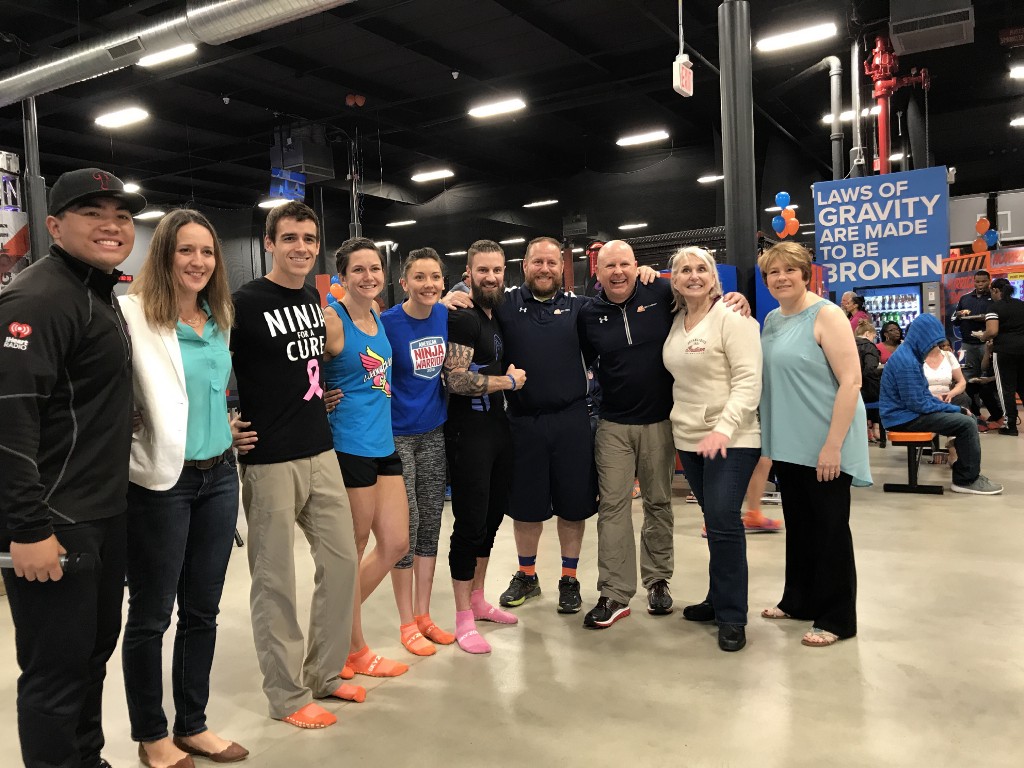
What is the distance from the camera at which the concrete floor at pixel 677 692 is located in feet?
7.85

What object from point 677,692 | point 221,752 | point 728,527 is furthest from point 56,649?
point 728,527

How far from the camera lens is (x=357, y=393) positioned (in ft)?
9.27

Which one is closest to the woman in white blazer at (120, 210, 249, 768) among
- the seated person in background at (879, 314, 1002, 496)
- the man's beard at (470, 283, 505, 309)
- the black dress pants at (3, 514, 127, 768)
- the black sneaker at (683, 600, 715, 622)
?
the black dress pants at (3, 514, 127, 768)

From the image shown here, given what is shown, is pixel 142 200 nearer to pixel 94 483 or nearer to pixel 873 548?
pixel 94 483

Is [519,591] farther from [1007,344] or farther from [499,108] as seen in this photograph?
[499,108]

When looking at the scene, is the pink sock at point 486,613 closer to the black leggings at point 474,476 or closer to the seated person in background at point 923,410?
the black leggings at point 474,476


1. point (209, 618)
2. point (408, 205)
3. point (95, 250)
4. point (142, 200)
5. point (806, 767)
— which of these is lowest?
point (806, 767)

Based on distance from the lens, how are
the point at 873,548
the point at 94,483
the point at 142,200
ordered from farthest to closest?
1. the point at 873,548
2. the point at 142,200
3. the point at 94,483

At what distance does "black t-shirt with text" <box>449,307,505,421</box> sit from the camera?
322 centimetres

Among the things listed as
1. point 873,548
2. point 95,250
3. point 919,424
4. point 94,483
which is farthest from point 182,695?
point 919,424

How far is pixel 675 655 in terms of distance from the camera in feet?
10.2

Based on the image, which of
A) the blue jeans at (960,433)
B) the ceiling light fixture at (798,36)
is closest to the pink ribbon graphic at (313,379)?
the blue jeans at (960,433)

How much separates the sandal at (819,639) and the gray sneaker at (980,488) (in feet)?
11.6

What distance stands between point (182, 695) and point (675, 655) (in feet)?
6.08
